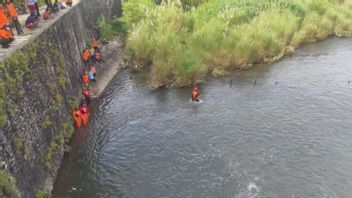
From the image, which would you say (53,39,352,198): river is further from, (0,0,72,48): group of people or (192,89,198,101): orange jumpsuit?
(0,0,72,48): group of people

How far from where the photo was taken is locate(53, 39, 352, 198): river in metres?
14.7

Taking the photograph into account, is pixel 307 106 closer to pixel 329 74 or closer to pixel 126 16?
pixel 329 74

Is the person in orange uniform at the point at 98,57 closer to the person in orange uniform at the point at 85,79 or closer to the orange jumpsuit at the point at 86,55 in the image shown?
the orange jumpsuit at the point at 86,55

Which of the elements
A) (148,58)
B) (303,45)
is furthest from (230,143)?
(303,45)

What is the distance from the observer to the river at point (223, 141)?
14.7 metres

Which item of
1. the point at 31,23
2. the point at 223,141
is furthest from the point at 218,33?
the point at 31,23

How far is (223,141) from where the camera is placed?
17.5 m

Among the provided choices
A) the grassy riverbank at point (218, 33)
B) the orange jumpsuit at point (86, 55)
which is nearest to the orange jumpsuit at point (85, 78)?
the orange jumpsuit at point (86, 55)

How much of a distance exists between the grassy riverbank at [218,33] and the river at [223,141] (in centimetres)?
146

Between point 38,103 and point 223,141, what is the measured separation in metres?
8.11

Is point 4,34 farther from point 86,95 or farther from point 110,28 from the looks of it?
point 110,28

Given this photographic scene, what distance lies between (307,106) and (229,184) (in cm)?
808

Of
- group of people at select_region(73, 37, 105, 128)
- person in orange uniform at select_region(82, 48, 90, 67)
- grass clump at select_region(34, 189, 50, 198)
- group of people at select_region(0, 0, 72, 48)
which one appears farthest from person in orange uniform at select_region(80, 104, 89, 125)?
grass clump at select_region(34, 189, 50, 198)

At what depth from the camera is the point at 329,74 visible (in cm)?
2447
